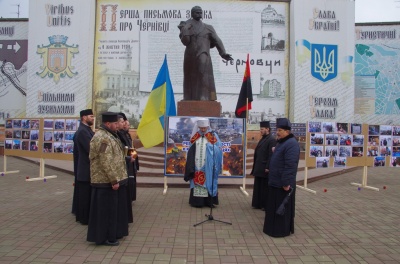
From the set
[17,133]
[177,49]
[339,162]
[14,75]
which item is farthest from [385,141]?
[14,75]

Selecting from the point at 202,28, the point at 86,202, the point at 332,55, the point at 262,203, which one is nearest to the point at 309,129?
the point at 262,203

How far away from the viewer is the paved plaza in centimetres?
423

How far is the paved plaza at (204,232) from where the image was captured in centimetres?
423

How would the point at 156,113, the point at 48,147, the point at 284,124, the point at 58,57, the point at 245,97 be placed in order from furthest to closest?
the point at 58,57
the point at 48,147
the point at 245,97
the point at 156,113
the point at 284,124

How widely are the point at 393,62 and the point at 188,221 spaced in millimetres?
15918

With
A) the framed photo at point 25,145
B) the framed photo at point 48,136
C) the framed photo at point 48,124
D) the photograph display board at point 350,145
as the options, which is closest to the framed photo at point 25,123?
the framed photo at point 25,145

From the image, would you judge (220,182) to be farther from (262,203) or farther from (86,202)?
(86,202)

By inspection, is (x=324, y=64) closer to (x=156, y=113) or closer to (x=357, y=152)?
(x=357, y=152)

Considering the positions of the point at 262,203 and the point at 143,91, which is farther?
the point at 143,91

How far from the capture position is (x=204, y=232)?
5.23 m

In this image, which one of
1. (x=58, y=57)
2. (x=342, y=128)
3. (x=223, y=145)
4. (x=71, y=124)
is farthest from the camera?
(x=58, y=57)

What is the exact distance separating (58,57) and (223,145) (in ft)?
41.1

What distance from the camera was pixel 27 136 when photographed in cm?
1027

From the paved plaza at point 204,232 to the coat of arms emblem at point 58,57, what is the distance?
33.3 feet
